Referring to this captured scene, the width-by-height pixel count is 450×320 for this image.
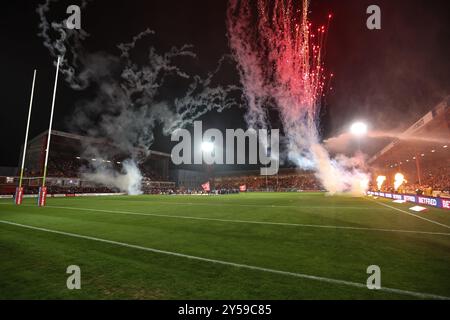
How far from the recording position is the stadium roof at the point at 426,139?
2453 centimetres

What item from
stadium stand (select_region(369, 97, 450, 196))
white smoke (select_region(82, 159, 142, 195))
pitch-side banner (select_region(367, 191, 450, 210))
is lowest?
pitch-side banner (select_region(367, 191, 450, 210))

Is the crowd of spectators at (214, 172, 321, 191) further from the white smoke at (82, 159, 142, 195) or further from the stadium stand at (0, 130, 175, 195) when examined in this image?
the stadium stand at (0, 130, 175, 195)

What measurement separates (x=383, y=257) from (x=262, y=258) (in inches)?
113

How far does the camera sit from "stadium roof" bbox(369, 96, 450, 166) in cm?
2453

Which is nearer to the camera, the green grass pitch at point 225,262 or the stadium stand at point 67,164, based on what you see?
the green grass pitch at point 225,262

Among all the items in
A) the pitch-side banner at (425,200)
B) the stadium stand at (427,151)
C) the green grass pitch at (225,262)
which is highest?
the stadium stand at (427,151)

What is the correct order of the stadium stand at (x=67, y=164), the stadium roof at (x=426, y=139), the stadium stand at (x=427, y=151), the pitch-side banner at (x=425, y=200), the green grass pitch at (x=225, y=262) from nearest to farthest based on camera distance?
the green grass pitch at (x=225, y=262)
the pitch-side banner at (x=425, y=200)
the stadium roof at (x=426, y=139)
the stadium stand at (x=427, y=151)
the stadium stand at (x=67, y=164)

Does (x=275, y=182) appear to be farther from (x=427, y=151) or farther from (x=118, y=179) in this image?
(x=427, y=151)

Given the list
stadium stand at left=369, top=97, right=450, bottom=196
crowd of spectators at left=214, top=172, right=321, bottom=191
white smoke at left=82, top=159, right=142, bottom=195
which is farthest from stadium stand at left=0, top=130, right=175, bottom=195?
stadium stand at left=369, top=97, right=450, bottom=196

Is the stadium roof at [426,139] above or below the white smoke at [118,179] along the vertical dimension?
above

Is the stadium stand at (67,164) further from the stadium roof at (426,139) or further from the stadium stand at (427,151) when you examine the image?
the stadium stand at (427,151)

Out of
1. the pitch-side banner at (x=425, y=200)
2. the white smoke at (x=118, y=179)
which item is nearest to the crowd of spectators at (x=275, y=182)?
the white smoke at (x=118, y=179)

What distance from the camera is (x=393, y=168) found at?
211 feet
